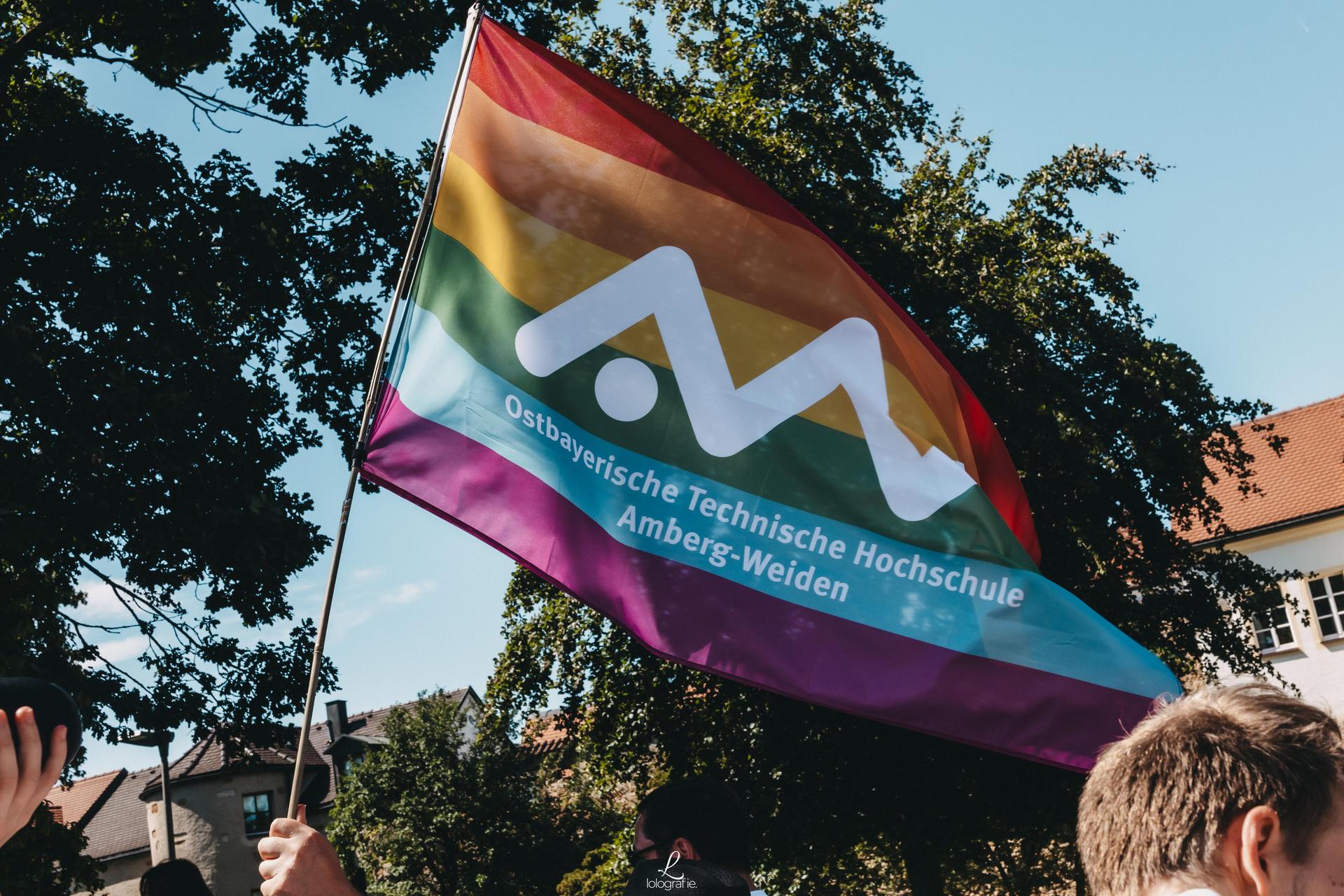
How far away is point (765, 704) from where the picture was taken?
17188 mm

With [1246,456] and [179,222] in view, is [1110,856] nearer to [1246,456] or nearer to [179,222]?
[179,222]

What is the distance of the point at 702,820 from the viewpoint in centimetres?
369

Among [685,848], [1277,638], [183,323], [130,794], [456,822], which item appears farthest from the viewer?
[130,794]

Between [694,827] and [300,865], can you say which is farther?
[694,827]

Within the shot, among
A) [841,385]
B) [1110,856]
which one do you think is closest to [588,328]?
[841,385]

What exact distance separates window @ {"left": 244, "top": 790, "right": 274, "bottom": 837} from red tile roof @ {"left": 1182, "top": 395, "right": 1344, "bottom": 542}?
128ft

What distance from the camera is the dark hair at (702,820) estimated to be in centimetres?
368

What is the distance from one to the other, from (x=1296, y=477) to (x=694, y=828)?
1428 inches

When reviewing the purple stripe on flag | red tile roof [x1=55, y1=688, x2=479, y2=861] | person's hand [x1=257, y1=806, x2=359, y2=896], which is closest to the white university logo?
the purple stripe on flag

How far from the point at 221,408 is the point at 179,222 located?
1.94 m

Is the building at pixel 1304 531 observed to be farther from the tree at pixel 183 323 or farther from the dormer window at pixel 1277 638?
the tree at pixel 183 323

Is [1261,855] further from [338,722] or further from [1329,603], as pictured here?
[338,722]

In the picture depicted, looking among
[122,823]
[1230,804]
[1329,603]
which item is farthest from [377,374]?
[122,823]

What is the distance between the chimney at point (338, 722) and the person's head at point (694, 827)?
60.0 meters
